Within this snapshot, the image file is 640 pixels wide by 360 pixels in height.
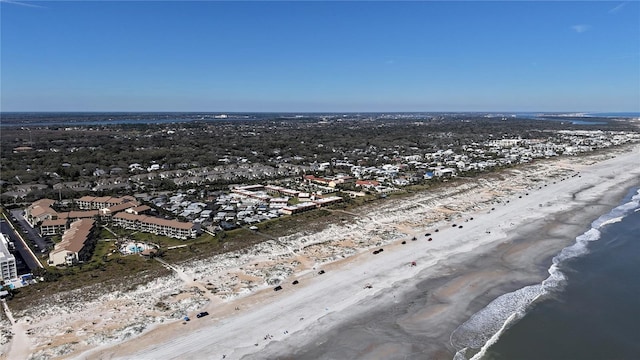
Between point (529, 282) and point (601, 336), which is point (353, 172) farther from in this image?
point (601, 336)

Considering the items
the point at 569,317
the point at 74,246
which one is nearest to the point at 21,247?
the point at 74,246

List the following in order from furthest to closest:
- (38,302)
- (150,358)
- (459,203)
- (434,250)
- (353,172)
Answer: (353,172), (459,203), (434,250), (38,302), (150,358)

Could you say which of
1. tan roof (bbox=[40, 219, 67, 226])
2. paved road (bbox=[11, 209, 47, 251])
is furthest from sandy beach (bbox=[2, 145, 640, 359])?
tan roof (bbox=[40, 219, 67, 226])

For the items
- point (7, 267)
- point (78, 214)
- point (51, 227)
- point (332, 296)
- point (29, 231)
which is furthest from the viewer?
point (78, 214)

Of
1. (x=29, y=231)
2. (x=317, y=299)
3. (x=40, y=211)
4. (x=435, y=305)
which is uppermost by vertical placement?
(x=40, y=211)

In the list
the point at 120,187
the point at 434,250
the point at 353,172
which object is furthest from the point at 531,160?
the point at 120,187

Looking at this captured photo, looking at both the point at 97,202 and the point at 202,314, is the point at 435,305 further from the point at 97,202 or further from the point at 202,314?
the point at 97,202

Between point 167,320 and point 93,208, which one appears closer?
point 167,320
